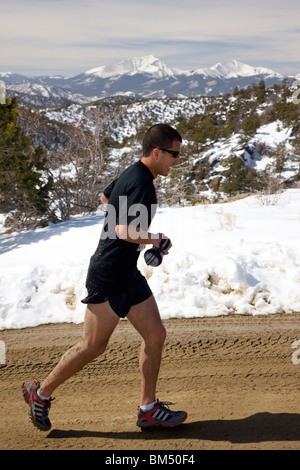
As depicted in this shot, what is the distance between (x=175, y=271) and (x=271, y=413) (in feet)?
7.78

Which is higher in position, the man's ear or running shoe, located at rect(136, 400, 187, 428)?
the man's ear

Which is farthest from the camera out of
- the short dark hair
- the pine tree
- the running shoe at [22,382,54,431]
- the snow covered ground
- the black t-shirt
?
the pine tree

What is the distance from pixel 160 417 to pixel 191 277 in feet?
7.98

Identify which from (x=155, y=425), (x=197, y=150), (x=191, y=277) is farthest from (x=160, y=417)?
(x=197, y=150)

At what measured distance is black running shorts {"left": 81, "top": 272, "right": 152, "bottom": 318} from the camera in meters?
2.79

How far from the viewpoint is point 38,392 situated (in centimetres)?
302

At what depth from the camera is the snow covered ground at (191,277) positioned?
4859mm

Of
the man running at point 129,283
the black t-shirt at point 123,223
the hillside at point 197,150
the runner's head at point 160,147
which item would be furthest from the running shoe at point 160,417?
the hillside at point 197,150

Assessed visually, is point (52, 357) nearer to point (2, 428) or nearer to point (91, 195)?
point (2, 428)

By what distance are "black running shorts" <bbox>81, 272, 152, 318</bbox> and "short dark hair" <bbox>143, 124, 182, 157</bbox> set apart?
0.88 metres

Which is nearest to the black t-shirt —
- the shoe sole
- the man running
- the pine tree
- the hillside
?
the man running

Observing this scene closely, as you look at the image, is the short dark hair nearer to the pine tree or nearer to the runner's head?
the runner's head

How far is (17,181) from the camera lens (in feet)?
42.9
